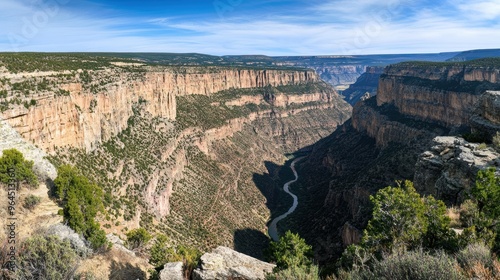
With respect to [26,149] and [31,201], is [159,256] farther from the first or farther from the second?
[26,149]

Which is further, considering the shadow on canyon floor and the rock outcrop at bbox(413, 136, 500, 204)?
the shadow on canyon floor

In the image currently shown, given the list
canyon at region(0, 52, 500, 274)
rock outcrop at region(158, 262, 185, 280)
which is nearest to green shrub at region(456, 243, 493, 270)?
canyon at region(0, 52, 500, 274)

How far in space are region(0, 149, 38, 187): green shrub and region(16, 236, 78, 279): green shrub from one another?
11640 millimetres

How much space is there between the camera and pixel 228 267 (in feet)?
68.0

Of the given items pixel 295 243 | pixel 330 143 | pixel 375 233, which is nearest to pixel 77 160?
pixel 295 243

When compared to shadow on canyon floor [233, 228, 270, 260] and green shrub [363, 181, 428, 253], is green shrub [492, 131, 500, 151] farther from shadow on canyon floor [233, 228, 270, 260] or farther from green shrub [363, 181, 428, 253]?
shadow on canyon floor [233, 228, 270, 260]

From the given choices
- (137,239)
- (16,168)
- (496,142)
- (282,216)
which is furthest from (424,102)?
(16,168)

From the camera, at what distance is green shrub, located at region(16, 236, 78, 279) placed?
1730 centimetres

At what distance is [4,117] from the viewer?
36531 mm

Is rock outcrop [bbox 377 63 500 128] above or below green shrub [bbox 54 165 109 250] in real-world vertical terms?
above

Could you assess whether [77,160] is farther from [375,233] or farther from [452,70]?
[452,70]

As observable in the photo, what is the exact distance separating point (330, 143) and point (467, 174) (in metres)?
105

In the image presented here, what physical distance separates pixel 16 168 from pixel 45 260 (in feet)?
47.3

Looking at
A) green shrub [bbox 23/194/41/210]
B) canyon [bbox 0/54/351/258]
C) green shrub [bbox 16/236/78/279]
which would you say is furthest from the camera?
canyon [bbox 0/54/351/258]
